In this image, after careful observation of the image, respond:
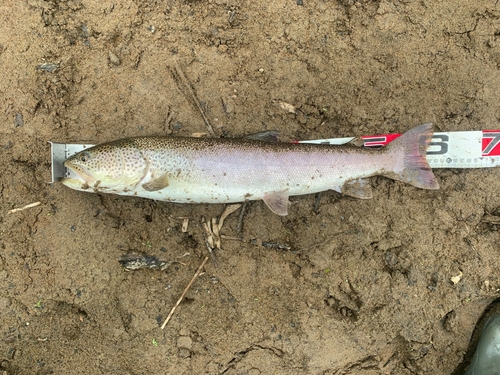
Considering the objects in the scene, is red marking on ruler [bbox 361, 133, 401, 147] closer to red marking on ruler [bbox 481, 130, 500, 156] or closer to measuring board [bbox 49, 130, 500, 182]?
measuring board [bbox 49, 130, 500, 182]

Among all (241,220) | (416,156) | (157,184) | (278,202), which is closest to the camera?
(157,184)

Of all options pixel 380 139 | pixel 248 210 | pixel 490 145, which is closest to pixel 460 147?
pixel 490 145

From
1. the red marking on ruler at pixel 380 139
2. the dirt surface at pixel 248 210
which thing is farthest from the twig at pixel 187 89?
the red marking on ruler at pixel 380 139

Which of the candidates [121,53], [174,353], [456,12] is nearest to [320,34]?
[456,12]

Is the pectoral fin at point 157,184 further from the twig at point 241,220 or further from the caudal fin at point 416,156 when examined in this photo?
the caudal fin at point 416,156

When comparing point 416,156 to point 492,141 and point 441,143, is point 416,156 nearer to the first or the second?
point 441,143
